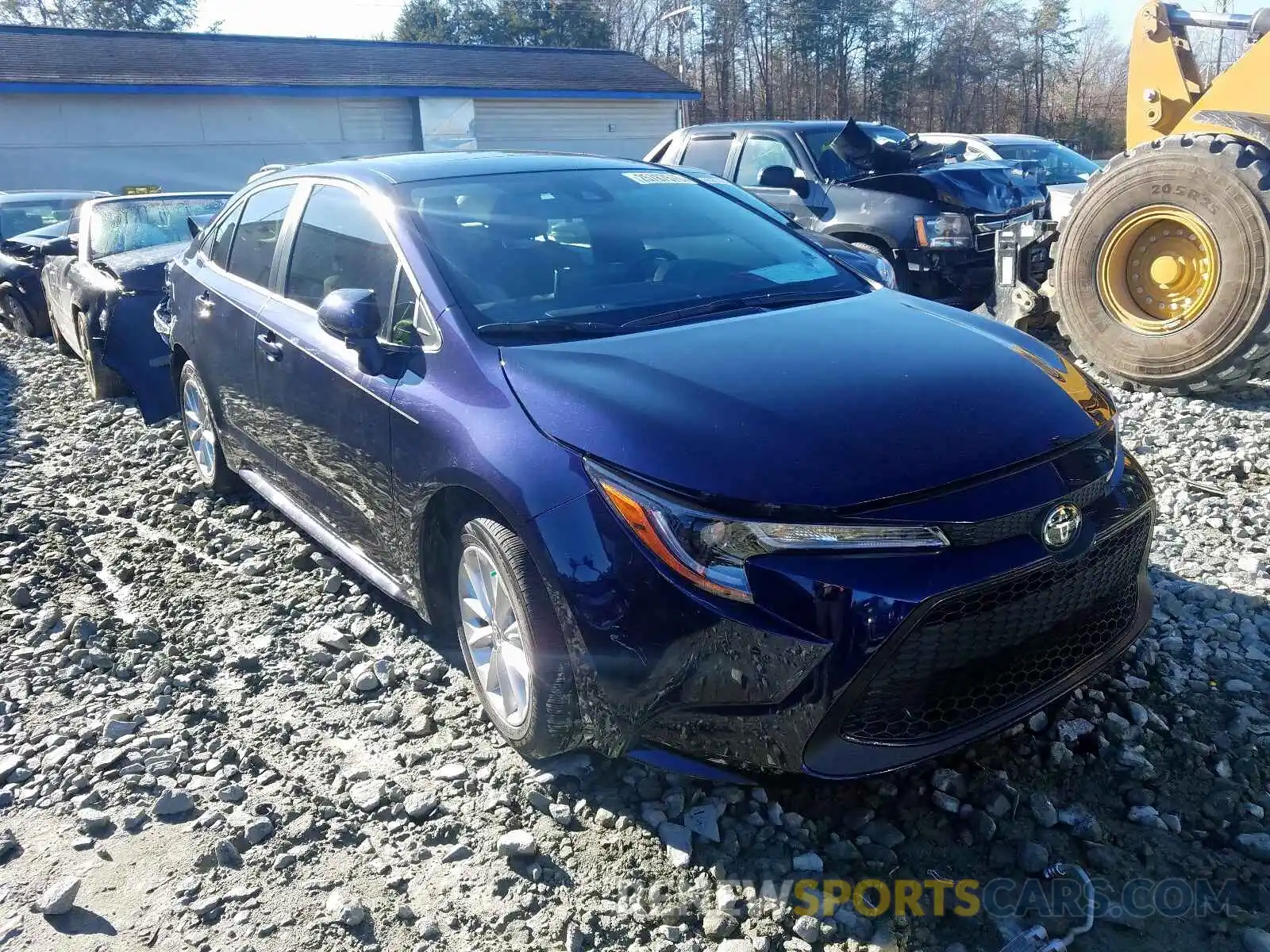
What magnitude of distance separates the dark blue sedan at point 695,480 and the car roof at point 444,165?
0.05 m

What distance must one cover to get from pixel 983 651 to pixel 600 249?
201 centimetres

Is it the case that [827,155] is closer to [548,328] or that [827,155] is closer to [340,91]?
[548,328]

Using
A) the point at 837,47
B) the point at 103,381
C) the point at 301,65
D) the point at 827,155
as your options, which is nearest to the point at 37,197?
the point at 103,381

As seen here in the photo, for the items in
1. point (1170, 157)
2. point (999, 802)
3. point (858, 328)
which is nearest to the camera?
point (999, 802)

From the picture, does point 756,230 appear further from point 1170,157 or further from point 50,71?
point 50,71

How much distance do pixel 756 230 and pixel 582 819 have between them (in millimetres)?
2391

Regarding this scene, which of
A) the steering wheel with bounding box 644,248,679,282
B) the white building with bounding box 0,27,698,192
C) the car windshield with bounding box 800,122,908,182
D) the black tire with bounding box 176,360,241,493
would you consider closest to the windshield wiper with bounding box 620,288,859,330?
the steering wheel with bounding box 644,248,679,282

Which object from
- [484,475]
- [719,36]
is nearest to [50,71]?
[484,475]

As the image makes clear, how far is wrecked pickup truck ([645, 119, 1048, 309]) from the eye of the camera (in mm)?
7938

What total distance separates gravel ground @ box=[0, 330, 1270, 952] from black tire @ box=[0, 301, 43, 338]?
8.50 m

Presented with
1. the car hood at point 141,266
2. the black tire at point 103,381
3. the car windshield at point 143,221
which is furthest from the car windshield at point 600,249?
the car windshield at point 143,221

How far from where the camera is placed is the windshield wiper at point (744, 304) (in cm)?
329

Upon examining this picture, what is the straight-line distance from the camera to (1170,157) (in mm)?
5766

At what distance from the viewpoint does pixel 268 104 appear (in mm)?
26500
